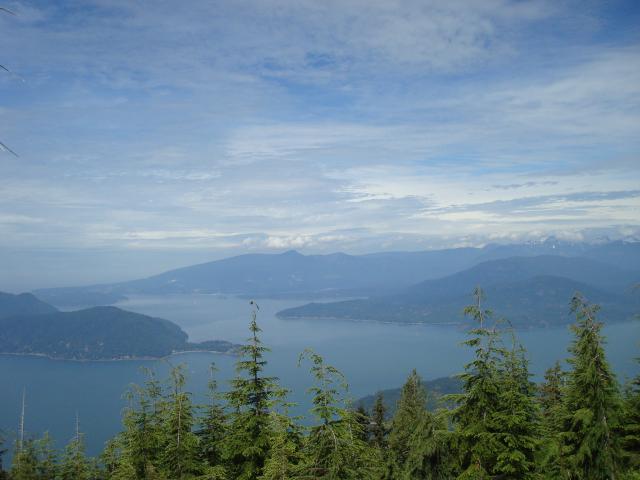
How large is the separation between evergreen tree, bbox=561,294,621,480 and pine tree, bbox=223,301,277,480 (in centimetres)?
1025

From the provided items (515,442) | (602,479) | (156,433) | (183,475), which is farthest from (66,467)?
(602,479)

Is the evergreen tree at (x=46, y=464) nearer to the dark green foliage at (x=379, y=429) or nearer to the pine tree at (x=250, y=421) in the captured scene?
the pine tree at (x=250, y=421)

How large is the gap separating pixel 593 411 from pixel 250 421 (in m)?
11.6

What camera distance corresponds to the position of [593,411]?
1477cm

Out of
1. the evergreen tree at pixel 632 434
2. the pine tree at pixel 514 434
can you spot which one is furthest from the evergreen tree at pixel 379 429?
the pine tree at pixel 514 434

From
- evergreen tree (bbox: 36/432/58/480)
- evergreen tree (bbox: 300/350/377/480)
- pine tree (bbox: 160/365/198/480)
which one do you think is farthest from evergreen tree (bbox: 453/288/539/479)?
evergreen tree (bbox: 36/432/58/480)

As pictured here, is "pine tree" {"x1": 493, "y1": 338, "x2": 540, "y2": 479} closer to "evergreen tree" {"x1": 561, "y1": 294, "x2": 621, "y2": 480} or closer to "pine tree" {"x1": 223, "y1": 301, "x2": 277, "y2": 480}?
"evergreen tree" {"x1": 561, "y1": 294, "x2": 621, "y2": 480}

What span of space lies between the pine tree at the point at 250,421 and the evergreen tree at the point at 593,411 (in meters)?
10.2

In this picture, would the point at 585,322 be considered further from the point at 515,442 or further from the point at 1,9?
the point at 1,9

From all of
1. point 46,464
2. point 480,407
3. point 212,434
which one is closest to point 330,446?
point 480,407

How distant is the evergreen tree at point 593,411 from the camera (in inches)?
570

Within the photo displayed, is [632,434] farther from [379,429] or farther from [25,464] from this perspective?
[25,464]

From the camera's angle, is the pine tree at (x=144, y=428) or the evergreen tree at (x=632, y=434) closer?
the evergreen tree at (x=632, y=434)

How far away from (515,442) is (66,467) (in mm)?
24426
